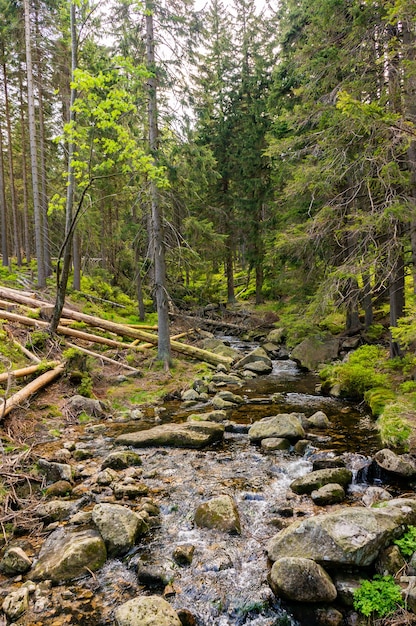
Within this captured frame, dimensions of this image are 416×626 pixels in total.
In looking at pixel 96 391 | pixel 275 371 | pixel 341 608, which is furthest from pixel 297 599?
pixel 275 371

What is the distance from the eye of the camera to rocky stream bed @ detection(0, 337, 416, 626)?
3.55 m

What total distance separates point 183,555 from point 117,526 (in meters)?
0.86

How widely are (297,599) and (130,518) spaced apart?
80.6 inches

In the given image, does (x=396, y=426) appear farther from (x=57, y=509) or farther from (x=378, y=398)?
(x=57, y=509)

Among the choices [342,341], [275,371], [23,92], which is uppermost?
[23,92]

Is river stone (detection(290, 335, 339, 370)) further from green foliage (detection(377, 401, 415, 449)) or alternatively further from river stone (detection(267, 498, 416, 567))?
river stone (detection(267, 498, 416, 567))

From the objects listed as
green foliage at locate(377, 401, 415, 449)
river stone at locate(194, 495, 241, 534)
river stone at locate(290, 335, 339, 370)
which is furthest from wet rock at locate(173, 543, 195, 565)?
river stone at locate(290, 335, 339, 370)

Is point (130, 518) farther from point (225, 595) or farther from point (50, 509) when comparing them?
point (225, 595)

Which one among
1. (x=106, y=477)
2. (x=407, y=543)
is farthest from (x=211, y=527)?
(x=407, y=543)

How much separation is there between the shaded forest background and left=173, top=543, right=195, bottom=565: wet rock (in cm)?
453

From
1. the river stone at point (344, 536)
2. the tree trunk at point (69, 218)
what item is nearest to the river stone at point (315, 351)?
the tree trunk at point (69, 218)

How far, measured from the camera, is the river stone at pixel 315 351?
13945 mm

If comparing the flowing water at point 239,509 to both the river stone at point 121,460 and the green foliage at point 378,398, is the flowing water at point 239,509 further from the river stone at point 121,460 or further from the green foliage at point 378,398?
the green foliage at point 378,398

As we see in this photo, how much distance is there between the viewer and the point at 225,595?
3725 mm
